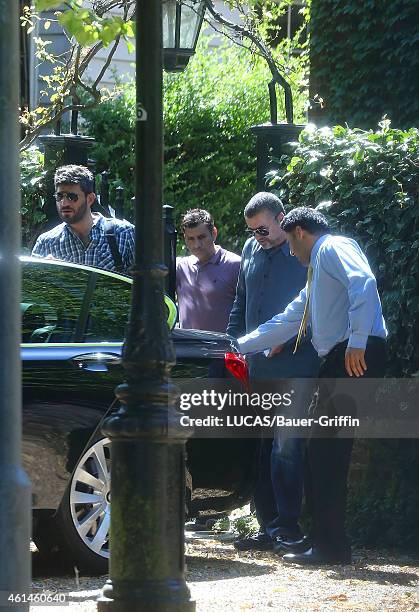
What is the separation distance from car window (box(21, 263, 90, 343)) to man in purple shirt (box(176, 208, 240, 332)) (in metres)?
2.16

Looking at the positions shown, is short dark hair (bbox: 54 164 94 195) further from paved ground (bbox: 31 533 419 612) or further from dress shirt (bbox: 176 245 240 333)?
paved ground (bbox: 31 533 419 612)

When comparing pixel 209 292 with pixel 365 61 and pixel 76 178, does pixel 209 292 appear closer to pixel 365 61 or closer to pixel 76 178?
pixel 76 178

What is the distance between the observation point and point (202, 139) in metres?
19.7

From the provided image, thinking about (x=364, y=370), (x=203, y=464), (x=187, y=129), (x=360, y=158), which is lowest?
(x=203, y=464)

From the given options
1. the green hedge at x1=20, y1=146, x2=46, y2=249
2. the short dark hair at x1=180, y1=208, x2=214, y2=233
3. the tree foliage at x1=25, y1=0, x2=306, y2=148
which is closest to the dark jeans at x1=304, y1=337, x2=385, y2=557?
the short dark hair at x1=180, y1=208, x2=214, y2=233

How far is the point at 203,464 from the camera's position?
751 centimetres

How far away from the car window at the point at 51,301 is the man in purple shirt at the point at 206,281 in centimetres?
216

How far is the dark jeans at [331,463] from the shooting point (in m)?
7.73

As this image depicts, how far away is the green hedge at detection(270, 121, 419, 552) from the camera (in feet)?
27.7

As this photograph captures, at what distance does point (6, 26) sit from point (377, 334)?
348cm

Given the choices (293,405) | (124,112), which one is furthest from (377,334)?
(124,112)

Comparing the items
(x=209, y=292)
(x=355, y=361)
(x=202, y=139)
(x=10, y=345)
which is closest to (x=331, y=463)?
(x=355, y=361)

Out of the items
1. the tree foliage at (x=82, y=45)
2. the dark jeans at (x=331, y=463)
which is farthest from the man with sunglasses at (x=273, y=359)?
the tree foliage at (x=82, y=45)

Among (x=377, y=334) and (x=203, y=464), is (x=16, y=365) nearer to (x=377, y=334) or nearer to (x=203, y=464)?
(x=203, y=464)
